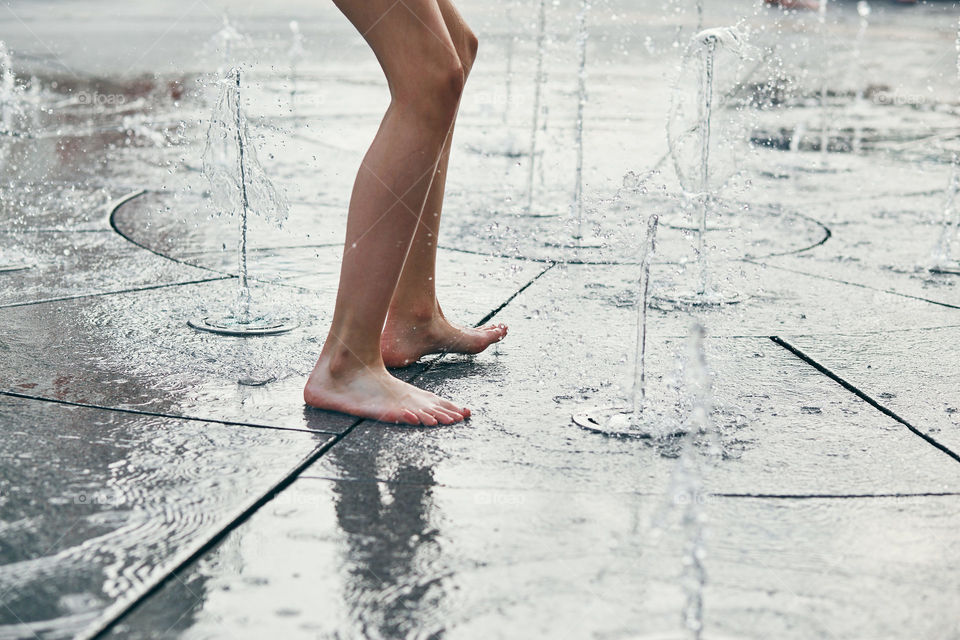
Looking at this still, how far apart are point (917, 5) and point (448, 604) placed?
1927 cm

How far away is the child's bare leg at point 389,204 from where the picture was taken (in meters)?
2.34

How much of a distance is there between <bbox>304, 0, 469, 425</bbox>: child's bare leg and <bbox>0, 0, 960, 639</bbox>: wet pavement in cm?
8

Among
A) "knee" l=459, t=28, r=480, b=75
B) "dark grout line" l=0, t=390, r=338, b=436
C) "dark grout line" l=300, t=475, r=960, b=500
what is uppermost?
"knee" l=459, t=28, r=480, b=75

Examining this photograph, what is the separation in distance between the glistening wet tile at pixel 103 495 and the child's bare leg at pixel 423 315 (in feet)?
1.85

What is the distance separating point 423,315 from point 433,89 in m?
0.64

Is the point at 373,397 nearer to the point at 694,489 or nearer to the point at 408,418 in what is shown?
the point at 408,418

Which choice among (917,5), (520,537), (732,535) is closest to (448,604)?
(520,537)

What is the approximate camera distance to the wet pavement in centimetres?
171

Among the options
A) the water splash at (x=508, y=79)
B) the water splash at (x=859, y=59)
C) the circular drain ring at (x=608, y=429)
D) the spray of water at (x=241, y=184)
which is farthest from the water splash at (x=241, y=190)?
the water splash at (x=859, y=59)

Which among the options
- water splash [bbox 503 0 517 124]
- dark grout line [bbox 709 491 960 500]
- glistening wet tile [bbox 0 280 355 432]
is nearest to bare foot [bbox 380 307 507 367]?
glistening wet tile [bbox 0 280 355 432]

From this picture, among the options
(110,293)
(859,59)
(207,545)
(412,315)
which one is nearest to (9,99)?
(110,293)

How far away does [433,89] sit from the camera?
7.79 ft

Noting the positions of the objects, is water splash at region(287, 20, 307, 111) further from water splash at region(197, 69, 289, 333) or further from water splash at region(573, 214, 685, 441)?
water splash at region(573, 214, 685, 441)

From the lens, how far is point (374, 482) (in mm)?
2094
